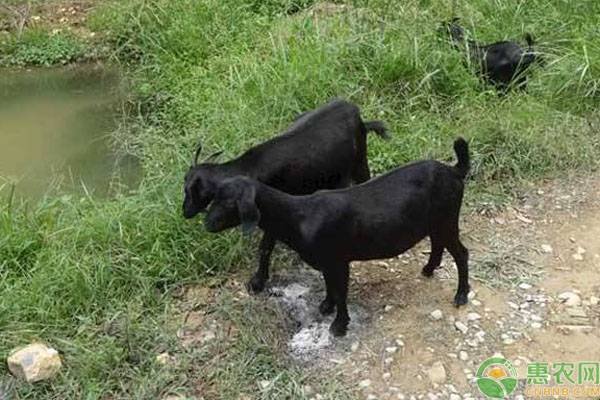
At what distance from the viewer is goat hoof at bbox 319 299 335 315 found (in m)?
3.73

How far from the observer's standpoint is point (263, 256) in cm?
393

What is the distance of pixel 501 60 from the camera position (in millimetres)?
5609

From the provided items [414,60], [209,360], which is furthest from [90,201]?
[414,60]

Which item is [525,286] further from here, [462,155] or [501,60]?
[501,60]

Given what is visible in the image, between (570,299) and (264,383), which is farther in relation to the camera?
(570,299)

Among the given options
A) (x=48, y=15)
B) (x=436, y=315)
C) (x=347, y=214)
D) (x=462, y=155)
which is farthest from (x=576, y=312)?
(x=48, y=15)

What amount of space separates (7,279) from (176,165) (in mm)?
1263

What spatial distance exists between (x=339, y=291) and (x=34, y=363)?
1327 millimetres

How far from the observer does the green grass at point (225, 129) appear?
3.63m

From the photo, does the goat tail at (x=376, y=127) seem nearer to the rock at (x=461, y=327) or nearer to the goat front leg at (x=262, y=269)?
the goat front leg at (x=262, y=269)

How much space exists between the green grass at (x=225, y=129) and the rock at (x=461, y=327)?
666mm

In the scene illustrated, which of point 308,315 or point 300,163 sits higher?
point 300,163

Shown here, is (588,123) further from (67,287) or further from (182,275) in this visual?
(67,287)

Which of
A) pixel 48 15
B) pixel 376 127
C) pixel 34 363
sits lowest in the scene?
pixel 48 15
